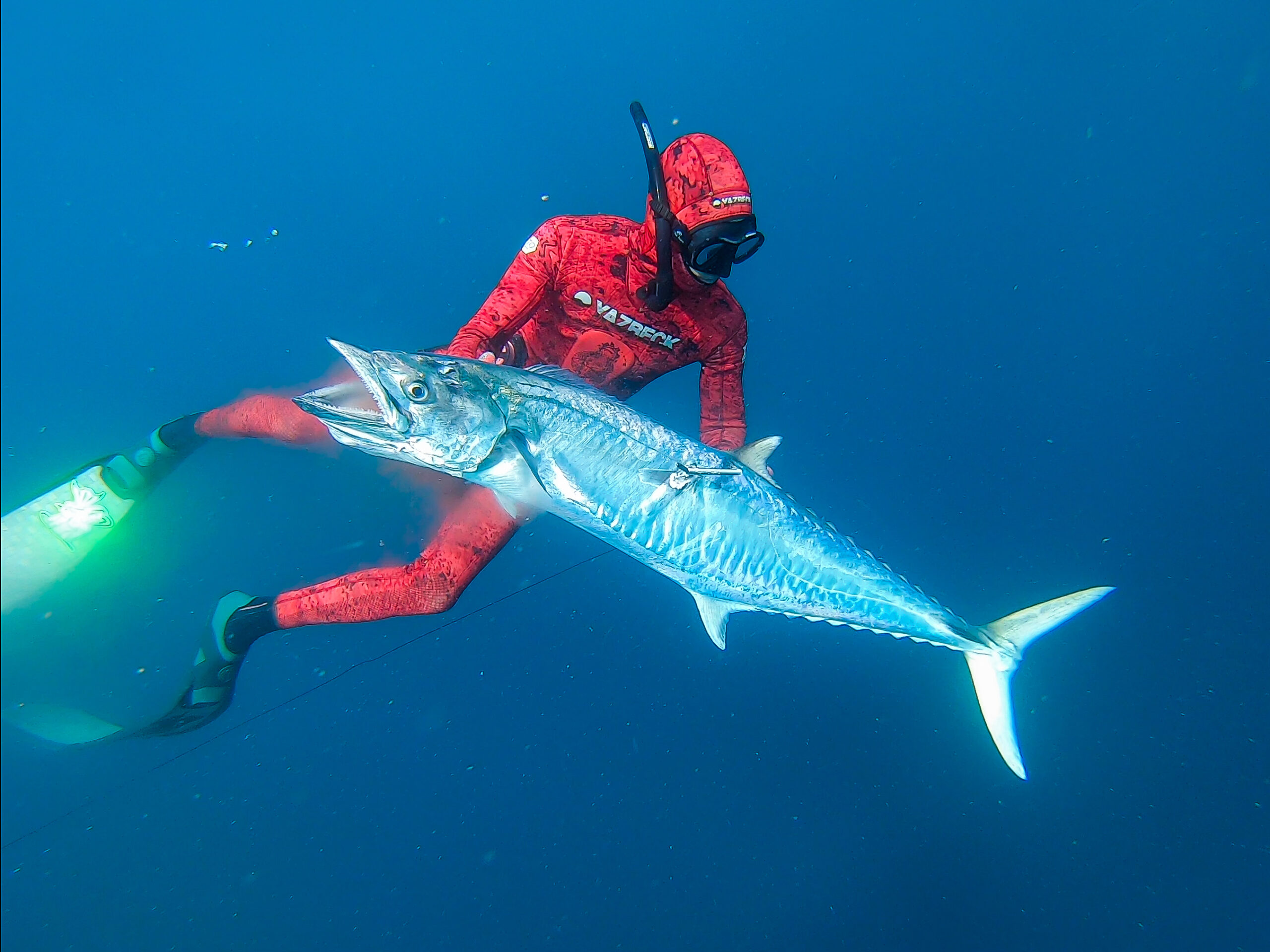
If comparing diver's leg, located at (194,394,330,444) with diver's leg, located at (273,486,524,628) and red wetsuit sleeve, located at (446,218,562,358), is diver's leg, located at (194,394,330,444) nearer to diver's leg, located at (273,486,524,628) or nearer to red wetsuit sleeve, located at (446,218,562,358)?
diver's leg, located at (273,486,524,628)

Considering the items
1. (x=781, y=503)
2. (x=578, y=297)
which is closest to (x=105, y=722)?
(x=578, y=297)

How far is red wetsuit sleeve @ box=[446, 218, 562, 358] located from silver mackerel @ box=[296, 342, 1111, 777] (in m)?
0.35

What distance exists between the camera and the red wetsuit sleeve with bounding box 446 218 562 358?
1.94 metres

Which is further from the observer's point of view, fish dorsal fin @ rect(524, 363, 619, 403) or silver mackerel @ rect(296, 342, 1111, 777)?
fish dorsal fin @ rect(524, 363, 619, 403)

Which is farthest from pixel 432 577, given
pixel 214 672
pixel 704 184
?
pixel 704 184

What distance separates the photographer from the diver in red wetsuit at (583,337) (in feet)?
5.50

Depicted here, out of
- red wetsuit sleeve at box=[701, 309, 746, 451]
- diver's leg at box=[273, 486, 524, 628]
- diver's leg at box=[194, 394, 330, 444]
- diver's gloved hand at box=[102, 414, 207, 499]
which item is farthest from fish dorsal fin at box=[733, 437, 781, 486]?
diver's gloved hand at box=[102, 414, 207, 499]

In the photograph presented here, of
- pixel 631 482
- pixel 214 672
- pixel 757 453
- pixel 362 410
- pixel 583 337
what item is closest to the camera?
pixel 362 410

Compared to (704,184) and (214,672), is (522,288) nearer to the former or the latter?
(704,184)

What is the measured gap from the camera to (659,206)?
5.50 feet

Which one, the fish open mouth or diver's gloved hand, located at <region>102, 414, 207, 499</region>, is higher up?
diver's gloved hand, located at <region>102, 414, 207, 499</region>

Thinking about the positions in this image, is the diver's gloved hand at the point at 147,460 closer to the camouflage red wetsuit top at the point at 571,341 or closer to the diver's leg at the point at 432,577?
the camouflage red wetsuit top at the point at 571,341

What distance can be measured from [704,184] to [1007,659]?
6.50 ft

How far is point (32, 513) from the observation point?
2.58 metres
